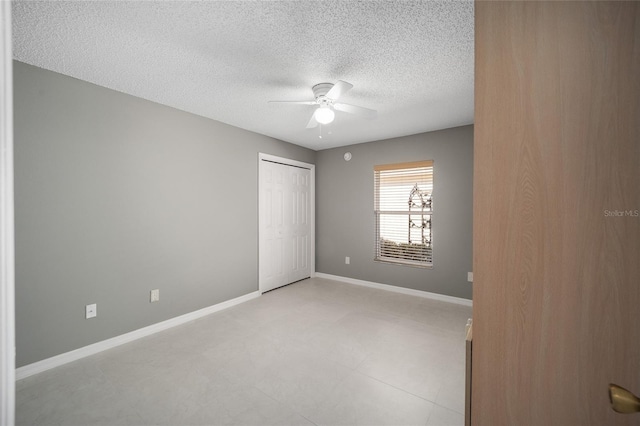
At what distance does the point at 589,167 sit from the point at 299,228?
4.38m

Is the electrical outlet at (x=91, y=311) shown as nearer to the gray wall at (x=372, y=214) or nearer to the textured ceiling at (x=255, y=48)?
the textured ceiling at (x=255, y=48)

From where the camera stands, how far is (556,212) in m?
0.73

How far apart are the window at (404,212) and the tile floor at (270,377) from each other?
1.17m

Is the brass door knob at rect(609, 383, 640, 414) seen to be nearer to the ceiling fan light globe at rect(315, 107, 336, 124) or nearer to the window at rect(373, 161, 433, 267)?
the ceiling fan light globe at rect(315, 107, 336, 124)

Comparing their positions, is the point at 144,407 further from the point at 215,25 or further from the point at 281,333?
the point at 215,25

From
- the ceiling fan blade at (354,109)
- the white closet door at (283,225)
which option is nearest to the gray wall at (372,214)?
the white closet door at (283,225)

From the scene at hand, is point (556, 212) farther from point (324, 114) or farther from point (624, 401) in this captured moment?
point (324, 114)

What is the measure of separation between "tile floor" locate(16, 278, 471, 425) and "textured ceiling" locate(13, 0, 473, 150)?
244cm

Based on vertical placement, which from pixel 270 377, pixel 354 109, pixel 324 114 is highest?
pixel 354 109

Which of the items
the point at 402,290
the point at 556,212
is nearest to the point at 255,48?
the point at 556,212

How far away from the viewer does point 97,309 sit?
252 centimetres

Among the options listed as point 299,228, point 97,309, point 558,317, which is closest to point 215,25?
point 558,317

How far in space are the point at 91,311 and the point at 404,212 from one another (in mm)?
3952

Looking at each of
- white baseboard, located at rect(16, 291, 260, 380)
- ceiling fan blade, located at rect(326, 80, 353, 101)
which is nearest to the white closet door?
white baseboard, located at rect(16, 291, 260, 380)
